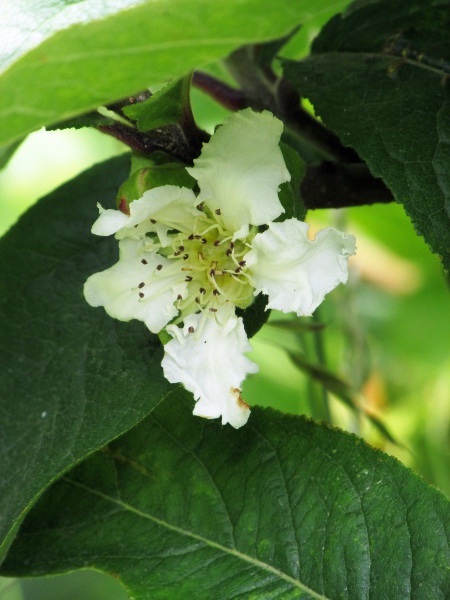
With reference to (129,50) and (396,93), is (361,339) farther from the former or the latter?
(129,50)

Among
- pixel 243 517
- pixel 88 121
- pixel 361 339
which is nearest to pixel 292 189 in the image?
pixel 88 121

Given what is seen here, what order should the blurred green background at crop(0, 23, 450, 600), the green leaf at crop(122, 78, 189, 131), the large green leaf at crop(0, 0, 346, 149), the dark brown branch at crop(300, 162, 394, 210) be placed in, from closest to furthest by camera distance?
the large green leaf at crop(0, 0, 346, 149), the green leaf at crop(122, 78, 189, 131), the dark brown branch at crop(300, 162, 394, 210), the blurred green background at crop(0, 23, 450, 600)

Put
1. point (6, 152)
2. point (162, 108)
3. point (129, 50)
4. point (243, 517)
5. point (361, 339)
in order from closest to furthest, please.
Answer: point (129, 50) → point (162, 108) → point (243, 517) → point (6, 152) → point (361, 339)

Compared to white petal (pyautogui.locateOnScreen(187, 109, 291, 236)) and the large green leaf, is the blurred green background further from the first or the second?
the large green leaf

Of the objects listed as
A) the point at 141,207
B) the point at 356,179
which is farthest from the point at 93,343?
the point at 356,179

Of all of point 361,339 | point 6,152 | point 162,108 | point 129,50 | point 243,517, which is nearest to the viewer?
point 129,50

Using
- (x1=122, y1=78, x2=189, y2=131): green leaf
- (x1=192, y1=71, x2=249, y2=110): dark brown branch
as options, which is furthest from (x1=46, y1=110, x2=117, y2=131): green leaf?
(x1=192, y1=71, x2=249, y2=110): dark brown branch

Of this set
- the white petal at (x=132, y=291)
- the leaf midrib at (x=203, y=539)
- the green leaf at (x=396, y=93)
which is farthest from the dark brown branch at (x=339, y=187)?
the leaf midrib at (x=203, y=539)

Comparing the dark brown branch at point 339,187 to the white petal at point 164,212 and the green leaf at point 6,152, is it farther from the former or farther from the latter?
the green leaf at point 6,152
